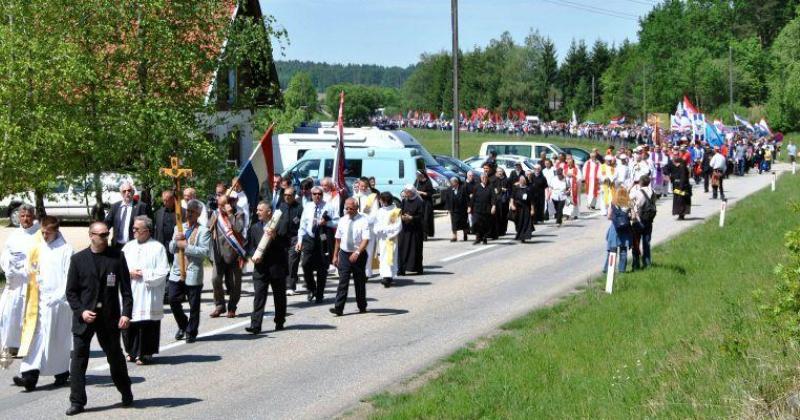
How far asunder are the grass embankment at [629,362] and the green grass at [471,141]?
6407 cm

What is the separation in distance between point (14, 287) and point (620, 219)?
1013 centimetres

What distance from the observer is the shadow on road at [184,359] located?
13137mm

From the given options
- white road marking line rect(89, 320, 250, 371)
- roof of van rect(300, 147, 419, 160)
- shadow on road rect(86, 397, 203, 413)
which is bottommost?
white road marking line rect(89, 320, 250, 371)

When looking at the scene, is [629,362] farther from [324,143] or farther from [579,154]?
[579,154]

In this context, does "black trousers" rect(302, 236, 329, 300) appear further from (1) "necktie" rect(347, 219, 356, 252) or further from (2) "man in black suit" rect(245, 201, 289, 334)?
(2) "man in black suit" rect(245, 201, 289, 334)

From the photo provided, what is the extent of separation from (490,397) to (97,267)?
3698 mm

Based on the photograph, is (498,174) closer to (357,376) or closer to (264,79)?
(264,79)

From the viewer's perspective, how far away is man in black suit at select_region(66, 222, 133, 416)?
10.5 meters

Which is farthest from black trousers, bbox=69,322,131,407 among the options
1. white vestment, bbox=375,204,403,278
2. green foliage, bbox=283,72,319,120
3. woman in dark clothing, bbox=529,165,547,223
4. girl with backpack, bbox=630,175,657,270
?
green foliage, bbox=283,72,319,120

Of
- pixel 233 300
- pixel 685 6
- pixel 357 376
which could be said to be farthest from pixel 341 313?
pixel 685 6

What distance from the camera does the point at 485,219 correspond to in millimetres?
26094

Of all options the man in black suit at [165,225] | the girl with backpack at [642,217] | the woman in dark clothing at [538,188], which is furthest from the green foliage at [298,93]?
the man in black suit at [165,225]

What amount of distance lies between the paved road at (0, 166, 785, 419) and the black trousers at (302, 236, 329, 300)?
325mm

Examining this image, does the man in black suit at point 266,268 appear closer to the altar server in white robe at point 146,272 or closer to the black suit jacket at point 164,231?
the black suit jacket at point 164,231
